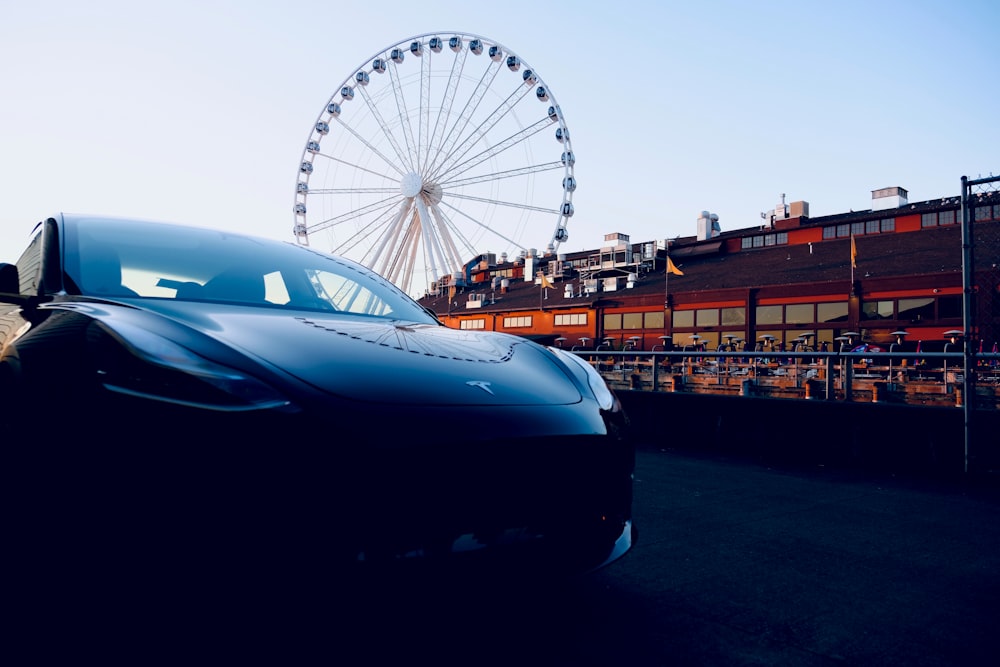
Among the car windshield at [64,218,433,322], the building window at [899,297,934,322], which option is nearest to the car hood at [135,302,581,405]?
the car windshield at [64,218,433,322]

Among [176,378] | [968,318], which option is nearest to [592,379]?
[176,378]

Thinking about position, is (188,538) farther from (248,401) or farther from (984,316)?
(984,316)

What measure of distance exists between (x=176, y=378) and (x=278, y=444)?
314 millimetres

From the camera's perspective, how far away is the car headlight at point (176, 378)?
5.51 feet

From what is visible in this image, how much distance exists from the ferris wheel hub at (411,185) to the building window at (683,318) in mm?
12291

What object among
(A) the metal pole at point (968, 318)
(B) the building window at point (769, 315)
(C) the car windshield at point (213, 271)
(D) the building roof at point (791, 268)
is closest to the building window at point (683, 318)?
(D) the building roof at point (791, 268)

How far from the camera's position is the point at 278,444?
1.62 metres

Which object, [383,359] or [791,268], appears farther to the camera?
[791,268]

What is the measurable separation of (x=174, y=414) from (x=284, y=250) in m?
1.75

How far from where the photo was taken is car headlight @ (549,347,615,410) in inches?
92.7

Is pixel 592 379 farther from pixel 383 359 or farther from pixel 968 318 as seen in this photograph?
pixel 968 318

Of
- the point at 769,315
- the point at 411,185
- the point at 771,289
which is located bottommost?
the point at 769,315

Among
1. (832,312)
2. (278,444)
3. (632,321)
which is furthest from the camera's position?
(632,321)

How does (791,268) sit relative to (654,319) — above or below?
above
